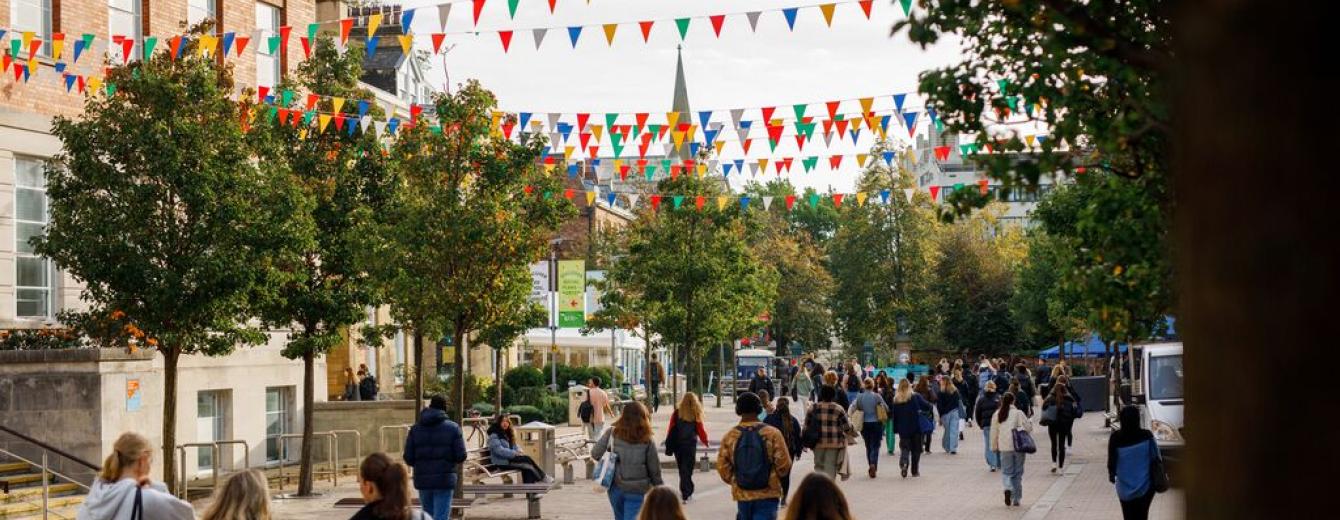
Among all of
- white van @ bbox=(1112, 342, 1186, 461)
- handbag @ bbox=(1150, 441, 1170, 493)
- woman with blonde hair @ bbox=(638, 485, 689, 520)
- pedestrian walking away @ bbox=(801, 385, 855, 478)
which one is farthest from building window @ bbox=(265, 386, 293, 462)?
woman with blonde hair @ bbox=(638, 485, 689, 520)

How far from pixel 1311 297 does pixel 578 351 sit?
6078cm

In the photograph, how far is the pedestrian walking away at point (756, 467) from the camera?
12398 mm

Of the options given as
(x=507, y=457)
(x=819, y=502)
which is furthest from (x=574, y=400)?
(x=819, y=502)

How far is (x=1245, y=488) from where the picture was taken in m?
1.72

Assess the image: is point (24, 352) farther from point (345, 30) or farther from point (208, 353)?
point (345, 30)

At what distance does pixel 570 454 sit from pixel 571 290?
1716 cm

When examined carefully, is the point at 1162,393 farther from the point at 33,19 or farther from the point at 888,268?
the point at 888,268

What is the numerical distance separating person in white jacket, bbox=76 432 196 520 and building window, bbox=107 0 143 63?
2025 cm

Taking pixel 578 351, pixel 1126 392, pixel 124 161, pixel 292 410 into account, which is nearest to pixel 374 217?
pixel 124 161

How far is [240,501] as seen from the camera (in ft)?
24.6

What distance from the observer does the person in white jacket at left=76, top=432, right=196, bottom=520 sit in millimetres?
7777

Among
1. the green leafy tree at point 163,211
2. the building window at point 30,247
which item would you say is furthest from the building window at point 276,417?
the green leafy tree at point 163,211

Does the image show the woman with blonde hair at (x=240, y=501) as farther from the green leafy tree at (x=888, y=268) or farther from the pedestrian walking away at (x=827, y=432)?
the green leafy tree at (x=888, y=268)

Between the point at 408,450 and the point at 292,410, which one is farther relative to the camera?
the point at 292,410
